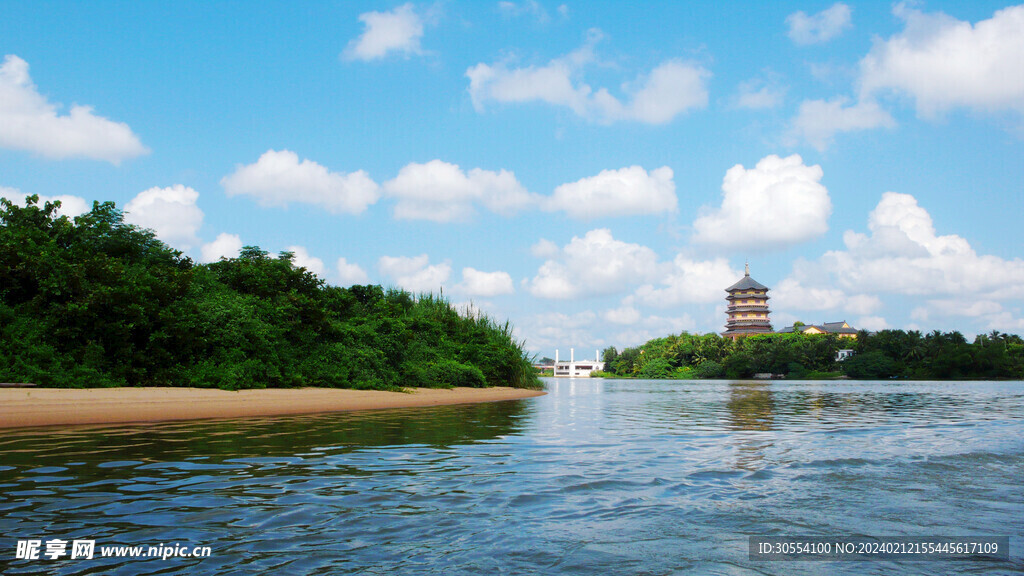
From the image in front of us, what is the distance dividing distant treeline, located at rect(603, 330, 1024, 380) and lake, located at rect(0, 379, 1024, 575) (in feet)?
237

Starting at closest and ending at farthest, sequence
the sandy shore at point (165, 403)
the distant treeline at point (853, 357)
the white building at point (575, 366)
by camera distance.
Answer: the sandy shore at point (165, 403) < the distant treeline at point (853, 357) < the white building at point (575, 366)

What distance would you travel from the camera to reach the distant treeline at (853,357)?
2726 inches

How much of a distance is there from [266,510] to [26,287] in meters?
14.3

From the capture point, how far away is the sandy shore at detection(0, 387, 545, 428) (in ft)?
38.2

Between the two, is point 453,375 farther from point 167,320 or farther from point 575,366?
point 575,366

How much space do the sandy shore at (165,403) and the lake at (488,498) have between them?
172cm

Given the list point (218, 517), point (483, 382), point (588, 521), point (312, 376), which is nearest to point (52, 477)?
point (218, 517)

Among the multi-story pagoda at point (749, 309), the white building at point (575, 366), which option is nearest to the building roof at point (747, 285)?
the multi-story pagoda at point (749, 309)

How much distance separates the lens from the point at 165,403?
13.9 meters

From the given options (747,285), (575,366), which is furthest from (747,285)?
(575,366)

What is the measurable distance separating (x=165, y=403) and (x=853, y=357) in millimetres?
79136

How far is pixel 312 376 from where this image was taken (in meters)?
19.4

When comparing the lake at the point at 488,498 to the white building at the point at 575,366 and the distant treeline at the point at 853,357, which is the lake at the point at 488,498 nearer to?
the distant treeline at the point at 853,357

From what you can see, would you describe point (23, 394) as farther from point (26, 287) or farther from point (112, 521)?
point (112, 521)
